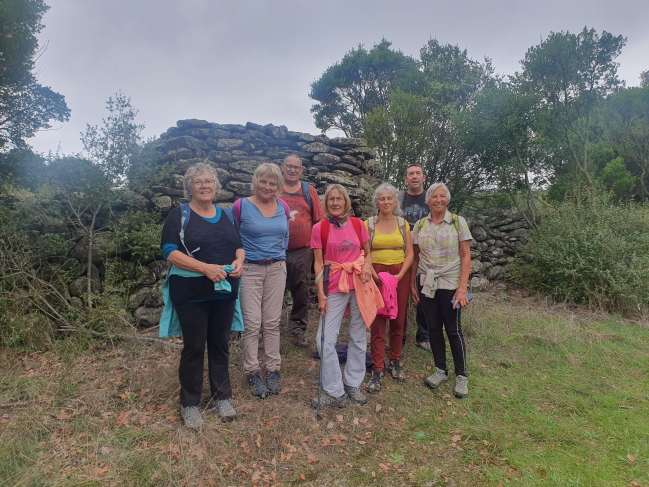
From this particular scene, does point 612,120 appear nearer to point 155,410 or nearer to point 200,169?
point 200,169

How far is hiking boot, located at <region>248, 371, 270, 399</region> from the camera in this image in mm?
3463

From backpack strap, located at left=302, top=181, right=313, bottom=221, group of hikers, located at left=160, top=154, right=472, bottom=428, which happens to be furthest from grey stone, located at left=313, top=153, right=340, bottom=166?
group of hikers, located at left=160, top=154, right=472, bottom=428

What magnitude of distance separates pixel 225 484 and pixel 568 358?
4403mm

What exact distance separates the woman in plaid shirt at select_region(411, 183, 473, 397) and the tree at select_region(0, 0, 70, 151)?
6.08 metres

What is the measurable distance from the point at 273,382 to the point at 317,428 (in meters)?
0.71

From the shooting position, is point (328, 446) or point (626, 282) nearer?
point (328, 446)

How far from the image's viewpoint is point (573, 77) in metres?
11.4

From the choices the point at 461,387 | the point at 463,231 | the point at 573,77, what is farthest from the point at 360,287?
the point at 573,77

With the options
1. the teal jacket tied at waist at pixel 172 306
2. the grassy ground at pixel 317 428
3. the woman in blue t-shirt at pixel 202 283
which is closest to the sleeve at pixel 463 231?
Answer: the grassy ground at pixel 317 428

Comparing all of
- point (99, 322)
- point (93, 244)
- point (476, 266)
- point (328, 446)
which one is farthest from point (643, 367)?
point (93, 244)

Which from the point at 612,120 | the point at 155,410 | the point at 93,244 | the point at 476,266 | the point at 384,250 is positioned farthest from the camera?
the point at 612,120

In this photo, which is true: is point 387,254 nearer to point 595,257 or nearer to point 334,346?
point 334,346

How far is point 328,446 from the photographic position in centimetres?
292

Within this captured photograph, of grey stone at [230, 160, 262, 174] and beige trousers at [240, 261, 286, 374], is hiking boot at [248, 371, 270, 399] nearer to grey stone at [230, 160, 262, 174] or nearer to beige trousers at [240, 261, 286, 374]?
beige trousers at [240, 261, 286, 374]
